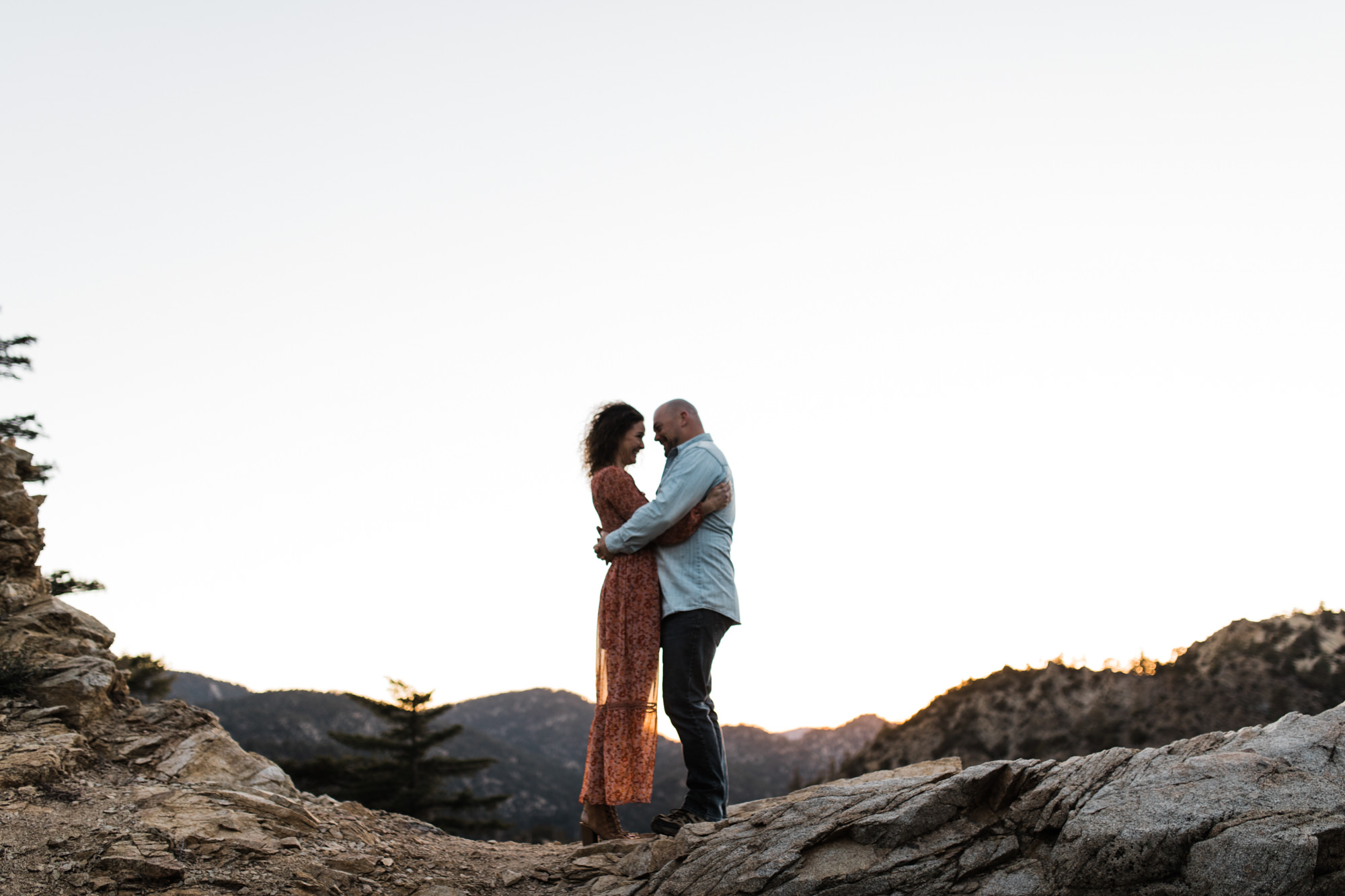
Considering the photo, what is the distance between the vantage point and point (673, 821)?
15.4 feet

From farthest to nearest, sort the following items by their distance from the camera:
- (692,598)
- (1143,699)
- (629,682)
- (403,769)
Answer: (403,769)
(1143,699)
(629,682)
(692,598)

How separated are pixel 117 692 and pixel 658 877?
4465mm

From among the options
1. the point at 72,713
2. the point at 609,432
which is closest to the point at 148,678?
the point at 72,713

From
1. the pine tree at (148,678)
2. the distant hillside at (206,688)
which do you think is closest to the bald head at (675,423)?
the pine tree at (148,678)

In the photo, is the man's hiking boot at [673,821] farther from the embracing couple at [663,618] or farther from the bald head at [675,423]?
the bald head at [675,423]

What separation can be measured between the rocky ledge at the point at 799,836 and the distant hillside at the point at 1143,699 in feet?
59.1

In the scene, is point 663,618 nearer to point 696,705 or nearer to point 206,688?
point 696,705

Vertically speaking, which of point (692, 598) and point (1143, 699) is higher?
point (692, 598)

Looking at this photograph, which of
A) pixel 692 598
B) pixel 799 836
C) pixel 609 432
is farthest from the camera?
pixel 609 432

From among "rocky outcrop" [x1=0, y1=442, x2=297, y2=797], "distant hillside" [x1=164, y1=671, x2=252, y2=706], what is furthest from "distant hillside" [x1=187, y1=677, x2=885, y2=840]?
"rocky outcrop" [x1=0, y1=442, x2=297, y2=797]

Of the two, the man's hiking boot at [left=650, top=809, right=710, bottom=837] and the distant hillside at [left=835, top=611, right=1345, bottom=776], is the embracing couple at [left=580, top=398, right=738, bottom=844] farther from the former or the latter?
the distant hillside at [left=835, top=611, right=1345, bottom=776]

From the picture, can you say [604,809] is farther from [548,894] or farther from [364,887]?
[364,887]

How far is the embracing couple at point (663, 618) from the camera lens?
188 inches

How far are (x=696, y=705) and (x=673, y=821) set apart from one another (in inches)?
24.1
